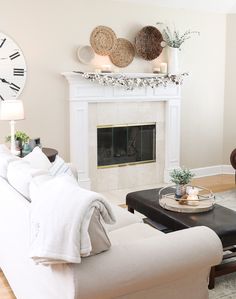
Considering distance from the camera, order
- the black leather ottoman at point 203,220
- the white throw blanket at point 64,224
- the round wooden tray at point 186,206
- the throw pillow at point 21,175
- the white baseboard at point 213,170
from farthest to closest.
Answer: the white baseboard at point 213,170 < the round wooden tray at point 186,206 < the black leather ottoman at point 203,220 < the throw pillow at point 21,175 < the white throw blanket at point 64,224

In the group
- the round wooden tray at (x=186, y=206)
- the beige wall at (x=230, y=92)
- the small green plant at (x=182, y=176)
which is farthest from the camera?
the beige wall at (x=230, y=92)

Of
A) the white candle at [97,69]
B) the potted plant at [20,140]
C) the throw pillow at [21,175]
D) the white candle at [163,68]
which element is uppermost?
the white candle at [163,68]

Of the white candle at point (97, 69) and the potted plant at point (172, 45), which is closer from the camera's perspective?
the white candle at point (97, 69)

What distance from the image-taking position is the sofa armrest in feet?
5.96

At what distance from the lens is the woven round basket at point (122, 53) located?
527 centimetres

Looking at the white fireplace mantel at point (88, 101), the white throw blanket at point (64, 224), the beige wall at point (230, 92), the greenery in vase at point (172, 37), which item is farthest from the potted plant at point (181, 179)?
the beige wall at point (230, 92)

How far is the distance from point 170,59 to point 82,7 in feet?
4.70

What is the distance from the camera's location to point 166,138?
5.90 m

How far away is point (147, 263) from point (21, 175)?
3.40 ft

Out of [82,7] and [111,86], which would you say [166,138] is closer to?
[111,86]

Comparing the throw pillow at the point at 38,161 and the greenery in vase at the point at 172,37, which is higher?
the greenery in vase at the point at 172,37

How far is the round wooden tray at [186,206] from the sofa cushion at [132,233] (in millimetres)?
481

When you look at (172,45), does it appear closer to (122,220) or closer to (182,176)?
(182,176)

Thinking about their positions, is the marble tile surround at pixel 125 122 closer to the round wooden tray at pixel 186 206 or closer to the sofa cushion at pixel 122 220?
the round wooden tray at pixel 186 206
